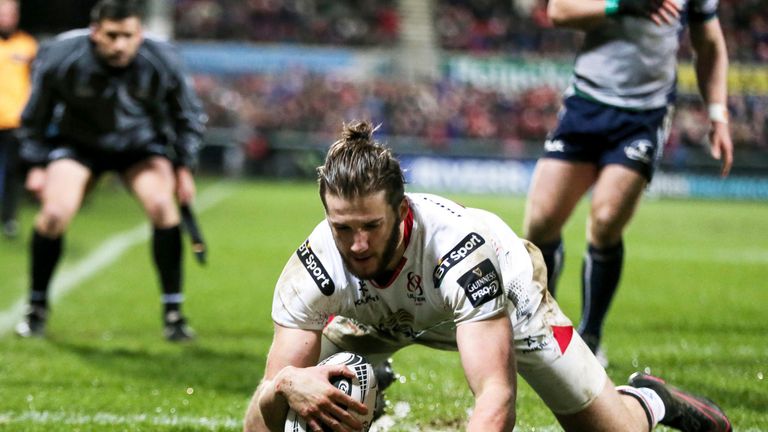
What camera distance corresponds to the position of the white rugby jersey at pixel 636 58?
581 cm

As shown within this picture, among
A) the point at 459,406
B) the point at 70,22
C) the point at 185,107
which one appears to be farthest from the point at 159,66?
the point at 70,22

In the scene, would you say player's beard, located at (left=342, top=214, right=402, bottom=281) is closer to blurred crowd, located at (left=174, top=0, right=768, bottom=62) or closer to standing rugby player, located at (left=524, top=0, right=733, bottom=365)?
standing rugby player, located at (left=524, top=0, right=733, bottom=365)

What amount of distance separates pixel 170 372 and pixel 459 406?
1753 mm

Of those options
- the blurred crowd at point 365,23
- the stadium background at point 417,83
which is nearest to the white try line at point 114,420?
the stadium background at point 417,83

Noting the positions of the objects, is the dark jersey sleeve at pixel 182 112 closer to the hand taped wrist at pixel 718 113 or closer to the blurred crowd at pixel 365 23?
the hand taped wrist at pixel 718 113

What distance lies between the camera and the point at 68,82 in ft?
23.5

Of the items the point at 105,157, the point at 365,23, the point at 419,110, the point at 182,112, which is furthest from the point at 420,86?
the point at 105,157

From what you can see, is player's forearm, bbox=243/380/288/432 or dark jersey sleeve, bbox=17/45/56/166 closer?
player's forearm, bbox=243/380/288/432

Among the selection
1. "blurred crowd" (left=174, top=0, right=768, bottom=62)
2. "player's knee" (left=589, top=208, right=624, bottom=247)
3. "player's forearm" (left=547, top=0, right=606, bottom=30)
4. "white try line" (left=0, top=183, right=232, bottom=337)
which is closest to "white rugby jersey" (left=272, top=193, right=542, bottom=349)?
"player's knee" (left=589, top=208, right=624, bottom=247)

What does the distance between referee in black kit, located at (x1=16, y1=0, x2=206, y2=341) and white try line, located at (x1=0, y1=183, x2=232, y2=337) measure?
0.90 meters

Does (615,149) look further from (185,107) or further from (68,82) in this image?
(68,82)

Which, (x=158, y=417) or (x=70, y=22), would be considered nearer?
(x=158, y=417)

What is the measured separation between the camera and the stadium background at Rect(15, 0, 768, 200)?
2388cm

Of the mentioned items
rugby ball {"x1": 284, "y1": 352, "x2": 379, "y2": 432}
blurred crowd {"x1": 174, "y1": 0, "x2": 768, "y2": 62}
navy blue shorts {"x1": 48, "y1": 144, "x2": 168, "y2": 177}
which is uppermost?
rugby ball {"x1": 284, "y1": 352, "x2": 379, "y2": 432}
